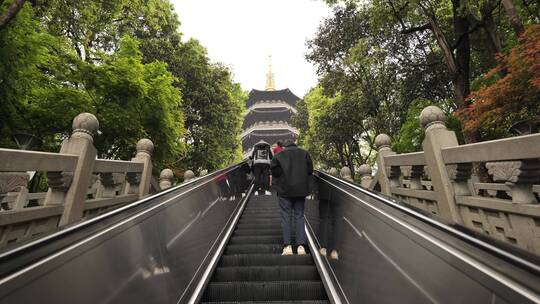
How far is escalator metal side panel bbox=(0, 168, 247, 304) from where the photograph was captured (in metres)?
1.18

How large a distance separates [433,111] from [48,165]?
4.91m

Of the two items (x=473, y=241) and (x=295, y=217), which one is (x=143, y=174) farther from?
(x=473, y=241)

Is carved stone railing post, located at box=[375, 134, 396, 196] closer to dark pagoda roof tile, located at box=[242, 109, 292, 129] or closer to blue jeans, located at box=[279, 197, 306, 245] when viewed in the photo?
blue jeans, located at box=[279, 197, 306, 245]

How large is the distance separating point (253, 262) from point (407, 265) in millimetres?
2492

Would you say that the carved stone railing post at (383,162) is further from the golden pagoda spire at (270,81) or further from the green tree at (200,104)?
the golden pagoda spire at (270,81)

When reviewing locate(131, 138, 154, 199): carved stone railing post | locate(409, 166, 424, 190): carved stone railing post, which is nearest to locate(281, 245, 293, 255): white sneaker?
locate(409, 166, 424, 190): carved stone railing post

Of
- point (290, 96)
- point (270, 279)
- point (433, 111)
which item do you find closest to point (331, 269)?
point (270, 279)

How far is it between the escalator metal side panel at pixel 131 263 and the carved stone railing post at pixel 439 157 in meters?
3.17

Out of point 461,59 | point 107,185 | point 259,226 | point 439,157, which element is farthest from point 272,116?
point 439,157

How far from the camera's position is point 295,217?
4199 millimetres

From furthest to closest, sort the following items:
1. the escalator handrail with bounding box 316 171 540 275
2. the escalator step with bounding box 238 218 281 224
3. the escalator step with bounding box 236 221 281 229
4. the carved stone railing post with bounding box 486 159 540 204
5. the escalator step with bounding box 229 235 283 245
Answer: the escalator step with bounding box 238 218 281 224
the escalator step with bounding box 236 221 281 229
the escalator step with bounding box 229 235 283 245
the carved stone railing post with bounding box 486 159 540 204
the escalator handrail with bounding box 316 171 540 275

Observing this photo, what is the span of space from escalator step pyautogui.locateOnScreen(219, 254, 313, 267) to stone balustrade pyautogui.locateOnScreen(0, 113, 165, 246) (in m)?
1.44

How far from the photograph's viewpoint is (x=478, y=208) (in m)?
3.47

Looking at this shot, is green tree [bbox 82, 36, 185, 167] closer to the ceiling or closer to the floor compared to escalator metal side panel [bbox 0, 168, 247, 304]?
closer to the ceiling
